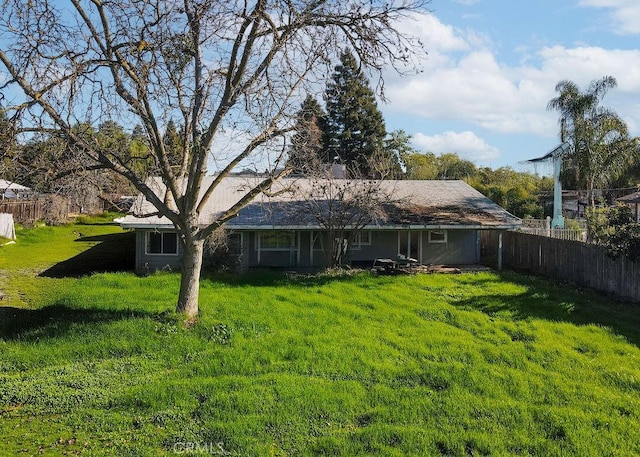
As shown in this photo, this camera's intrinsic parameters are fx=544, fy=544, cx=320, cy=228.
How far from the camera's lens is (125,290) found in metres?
16.4

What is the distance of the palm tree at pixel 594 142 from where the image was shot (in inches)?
1107

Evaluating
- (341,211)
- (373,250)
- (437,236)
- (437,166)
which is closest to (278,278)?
(341,211)

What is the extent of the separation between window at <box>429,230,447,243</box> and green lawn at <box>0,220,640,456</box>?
23.9 feet

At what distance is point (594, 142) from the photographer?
92.6ft

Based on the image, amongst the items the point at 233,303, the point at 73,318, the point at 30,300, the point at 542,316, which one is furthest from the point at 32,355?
the point at 542,316

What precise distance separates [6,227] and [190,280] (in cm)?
2478

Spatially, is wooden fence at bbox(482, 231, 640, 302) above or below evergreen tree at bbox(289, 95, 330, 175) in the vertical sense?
below

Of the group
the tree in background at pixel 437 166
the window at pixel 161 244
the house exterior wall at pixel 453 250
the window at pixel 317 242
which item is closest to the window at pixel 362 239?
the window at pixel 317 242

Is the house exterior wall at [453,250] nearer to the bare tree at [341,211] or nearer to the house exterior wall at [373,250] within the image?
the house exterior wall at [373,250]

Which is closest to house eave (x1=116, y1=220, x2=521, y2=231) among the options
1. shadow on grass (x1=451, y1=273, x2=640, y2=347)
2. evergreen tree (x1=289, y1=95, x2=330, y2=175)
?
shadow on grass (x1=451, y1=273, x2=640, y2=347)

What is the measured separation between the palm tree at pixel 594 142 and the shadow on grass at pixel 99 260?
22994mm

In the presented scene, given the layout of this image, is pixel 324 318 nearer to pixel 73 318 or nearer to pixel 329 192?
pixel 73 318

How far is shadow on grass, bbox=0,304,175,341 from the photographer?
39.0 ft

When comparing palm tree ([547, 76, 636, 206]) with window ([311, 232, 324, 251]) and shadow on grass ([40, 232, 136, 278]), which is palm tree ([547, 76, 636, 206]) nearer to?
window ([311, 232, 324, 251])
